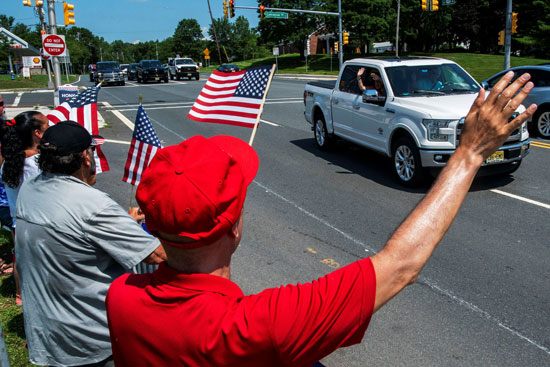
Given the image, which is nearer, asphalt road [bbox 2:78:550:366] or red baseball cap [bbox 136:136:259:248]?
red baseball cap [bbox 136:136:259:248]

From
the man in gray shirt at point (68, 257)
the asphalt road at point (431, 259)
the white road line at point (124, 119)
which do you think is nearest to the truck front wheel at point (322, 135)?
the asphalt road at point (431, 259)

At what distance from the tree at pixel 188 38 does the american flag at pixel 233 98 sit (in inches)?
5124

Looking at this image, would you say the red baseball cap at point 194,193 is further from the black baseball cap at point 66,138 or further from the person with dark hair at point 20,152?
the person with dark hair at point 20,152

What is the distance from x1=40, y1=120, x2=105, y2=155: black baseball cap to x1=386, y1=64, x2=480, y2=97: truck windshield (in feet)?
22.9

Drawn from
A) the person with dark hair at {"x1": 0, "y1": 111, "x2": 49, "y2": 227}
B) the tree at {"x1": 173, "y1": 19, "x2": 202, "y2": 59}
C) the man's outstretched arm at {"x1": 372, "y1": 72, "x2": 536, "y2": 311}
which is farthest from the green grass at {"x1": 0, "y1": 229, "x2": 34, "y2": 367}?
the tree at {"x1": 173, "y1": 19, "x2": 202, "y2": 59}

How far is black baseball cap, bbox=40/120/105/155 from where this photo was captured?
101 inches

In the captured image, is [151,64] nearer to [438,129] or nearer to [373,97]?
[373,97]

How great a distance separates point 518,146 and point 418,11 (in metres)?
59.4

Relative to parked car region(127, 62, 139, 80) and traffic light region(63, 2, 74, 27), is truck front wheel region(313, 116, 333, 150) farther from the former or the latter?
parked car region(127, 62, 139, 80)

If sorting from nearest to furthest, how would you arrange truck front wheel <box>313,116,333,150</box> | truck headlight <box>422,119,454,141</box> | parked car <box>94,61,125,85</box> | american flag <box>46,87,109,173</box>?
american flag <box>46,87,109,173</box> → truck headlight <box>422,119,454,141</box> → truck front wheel <box>313,116,333,150</box> → parked car <box>94,61,125,85</box>

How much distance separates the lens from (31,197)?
245cm

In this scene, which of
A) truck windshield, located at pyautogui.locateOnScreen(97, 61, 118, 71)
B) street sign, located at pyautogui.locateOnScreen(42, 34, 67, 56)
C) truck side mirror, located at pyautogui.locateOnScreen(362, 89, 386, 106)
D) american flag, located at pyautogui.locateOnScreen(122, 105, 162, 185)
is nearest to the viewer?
american flag, located at pyautogui.locateOnScreen(122, 105, 162, 185)

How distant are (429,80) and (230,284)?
845cm

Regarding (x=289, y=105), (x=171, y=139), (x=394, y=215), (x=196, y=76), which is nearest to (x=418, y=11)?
(x=196, y=76)
